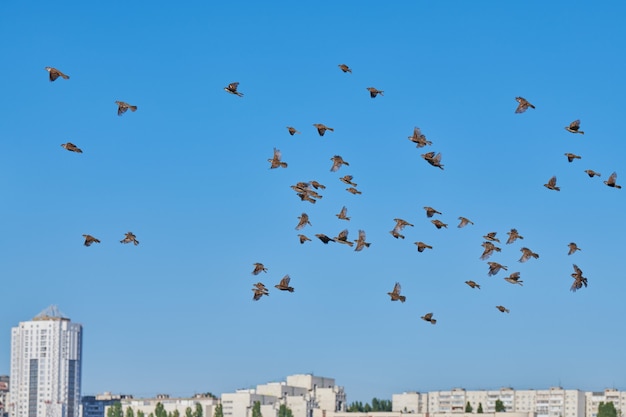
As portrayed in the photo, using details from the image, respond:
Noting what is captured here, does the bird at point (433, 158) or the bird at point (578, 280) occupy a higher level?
the bird at point (433, 158)

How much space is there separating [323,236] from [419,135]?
6159 mm

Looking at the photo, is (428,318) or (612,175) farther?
(428,318)

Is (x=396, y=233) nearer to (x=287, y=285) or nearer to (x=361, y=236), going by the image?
(x=361, y=236)

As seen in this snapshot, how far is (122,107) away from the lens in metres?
55.3

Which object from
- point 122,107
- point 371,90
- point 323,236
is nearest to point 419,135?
point 371,90

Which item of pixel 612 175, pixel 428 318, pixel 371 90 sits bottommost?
pixel 428 318

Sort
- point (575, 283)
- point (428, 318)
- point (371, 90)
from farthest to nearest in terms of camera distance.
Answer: point (428, 318) < point (371, 90) < point (575, 283)

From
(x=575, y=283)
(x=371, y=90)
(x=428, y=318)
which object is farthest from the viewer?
(x=428, y=318)

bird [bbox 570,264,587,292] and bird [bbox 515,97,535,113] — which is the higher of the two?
bird [bbox 515,97,535,113]

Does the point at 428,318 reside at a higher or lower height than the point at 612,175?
lower

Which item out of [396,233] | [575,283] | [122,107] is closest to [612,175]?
[575,283]

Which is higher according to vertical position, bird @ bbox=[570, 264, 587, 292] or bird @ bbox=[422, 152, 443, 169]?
bird @ bbox=[422, 152, 443, 169]

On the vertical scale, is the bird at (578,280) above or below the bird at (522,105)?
below

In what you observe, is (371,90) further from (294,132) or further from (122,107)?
(122,107)
